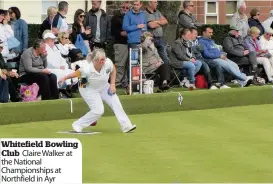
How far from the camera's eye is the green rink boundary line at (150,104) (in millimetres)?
16547

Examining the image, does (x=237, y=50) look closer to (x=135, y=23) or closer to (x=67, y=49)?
(x=135, y=23)

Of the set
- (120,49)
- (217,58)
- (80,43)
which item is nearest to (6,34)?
(80,43)

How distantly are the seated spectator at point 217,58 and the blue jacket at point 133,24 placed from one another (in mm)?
1749

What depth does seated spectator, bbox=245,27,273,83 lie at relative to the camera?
22547mm

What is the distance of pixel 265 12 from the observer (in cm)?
3322

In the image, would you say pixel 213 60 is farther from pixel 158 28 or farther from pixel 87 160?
pixel 87 160

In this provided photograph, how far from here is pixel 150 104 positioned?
18312mm

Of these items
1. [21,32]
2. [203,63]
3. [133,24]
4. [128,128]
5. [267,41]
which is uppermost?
[133,24]

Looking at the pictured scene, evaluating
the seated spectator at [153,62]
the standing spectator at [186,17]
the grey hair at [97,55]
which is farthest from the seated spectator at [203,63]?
the grey hair at [97,55]

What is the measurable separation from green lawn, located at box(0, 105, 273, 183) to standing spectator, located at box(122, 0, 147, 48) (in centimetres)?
199

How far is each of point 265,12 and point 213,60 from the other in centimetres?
1230

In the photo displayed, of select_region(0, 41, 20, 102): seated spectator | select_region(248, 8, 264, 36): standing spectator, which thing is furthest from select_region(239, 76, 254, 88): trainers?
select_region(0, 41, 20, 102): seated spectator

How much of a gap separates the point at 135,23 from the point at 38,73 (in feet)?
8.48

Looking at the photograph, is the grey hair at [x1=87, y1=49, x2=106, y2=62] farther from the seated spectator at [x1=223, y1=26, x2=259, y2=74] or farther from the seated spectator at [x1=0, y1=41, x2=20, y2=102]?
the seated spectator at [x1=223, y1=26, x2=259, y2=74]
